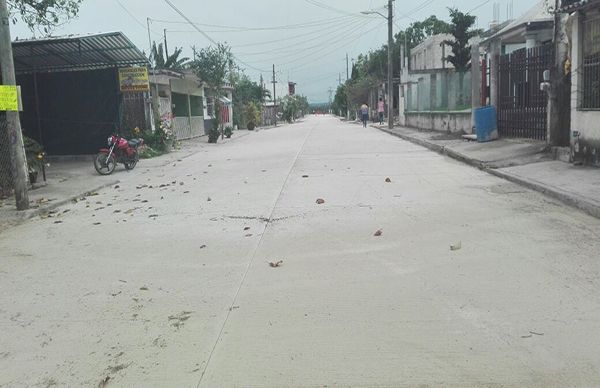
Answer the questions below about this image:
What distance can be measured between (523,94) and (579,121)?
5519 mm

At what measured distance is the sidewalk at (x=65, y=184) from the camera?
414 inches

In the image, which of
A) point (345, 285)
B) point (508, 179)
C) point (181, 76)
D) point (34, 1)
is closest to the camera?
point (345, 285)

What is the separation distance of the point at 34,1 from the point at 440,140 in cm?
1498

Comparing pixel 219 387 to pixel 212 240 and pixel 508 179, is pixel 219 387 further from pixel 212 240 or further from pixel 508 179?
pixel 508 179

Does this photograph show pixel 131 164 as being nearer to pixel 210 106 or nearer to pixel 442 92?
pixel 442 92

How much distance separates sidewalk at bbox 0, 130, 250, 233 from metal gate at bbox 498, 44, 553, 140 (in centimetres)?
1154

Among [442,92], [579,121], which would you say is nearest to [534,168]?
[579,121]

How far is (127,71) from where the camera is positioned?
20.1 metres

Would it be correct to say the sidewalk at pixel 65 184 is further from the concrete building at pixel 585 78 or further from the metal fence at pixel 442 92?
the metal fence at pixel 442 92

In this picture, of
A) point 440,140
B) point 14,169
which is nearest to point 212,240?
point 14,169

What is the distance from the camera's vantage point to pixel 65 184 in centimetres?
1448

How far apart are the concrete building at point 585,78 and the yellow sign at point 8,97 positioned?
11155mm

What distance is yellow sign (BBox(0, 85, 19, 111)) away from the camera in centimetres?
1028

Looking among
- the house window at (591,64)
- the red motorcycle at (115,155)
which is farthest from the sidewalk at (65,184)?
the house window at (591,64)
